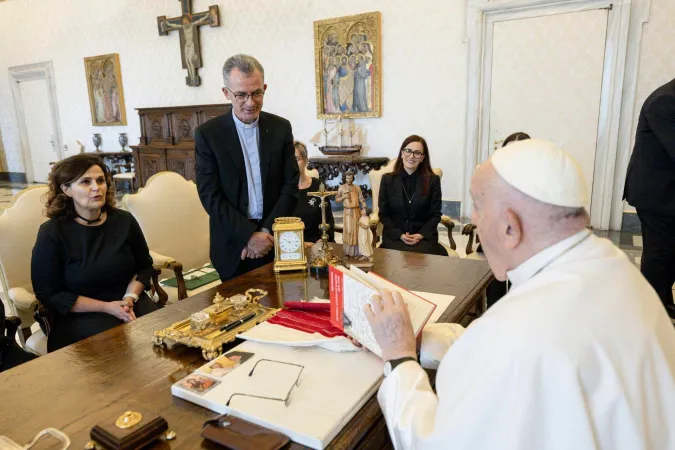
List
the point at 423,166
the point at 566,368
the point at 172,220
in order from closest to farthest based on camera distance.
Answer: the point at 566,368 < the point at 172,220 < the point at 423,166

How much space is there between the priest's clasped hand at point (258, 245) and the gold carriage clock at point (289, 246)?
0.19 metres

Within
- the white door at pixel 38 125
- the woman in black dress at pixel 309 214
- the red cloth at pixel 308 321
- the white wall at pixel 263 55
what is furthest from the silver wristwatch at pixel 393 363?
the white door at pixel 38 125

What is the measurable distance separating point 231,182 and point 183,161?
23.7 feet

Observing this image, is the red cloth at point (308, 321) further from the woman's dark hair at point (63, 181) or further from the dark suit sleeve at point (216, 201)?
the woman's dark hair at point (63, 181)

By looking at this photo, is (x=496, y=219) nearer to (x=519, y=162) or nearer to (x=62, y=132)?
(x=519, y=162)

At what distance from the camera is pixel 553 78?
650 cm

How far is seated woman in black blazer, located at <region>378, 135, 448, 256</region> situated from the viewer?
4074 mm

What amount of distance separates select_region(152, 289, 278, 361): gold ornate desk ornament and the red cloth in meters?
0.06

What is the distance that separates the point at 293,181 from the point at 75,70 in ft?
36.3

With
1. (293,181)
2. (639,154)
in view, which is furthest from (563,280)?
(639,154)

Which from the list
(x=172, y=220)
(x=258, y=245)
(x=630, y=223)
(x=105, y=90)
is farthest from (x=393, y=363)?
(x=105, y=90)

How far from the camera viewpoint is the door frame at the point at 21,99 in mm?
12062

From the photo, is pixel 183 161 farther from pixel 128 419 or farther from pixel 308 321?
pixel 128 419

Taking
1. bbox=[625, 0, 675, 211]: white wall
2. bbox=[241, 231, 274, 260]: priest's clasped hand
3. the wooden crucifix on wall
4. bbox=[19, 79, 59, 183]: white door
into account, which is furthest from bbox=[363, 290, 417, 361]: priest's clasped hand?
bbox=[19, 79, 59, 183]: white door
